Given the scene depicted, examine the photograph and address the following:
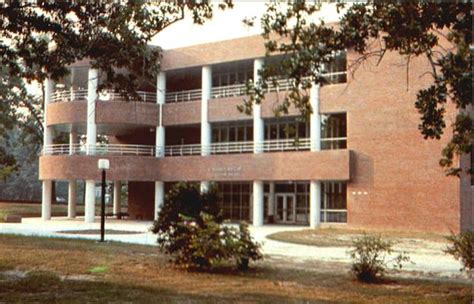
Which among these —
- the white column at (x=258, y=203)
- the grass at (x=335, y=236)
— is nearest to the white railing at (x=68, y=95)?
the white column at (x=258, y=203)

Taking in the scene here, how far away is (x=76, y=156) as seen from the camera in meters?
37.2

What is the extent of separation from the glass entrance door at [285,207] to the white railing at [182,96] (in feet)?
28.6

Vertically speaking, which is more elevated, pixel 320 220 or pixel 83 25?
pixel 83 25

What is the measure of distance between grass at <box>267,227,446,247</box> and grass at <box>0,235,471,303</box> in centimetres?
937

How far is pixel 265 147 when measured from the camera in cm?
3681

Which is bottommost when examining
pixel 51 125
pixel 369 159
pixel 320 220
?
pixel 320 220

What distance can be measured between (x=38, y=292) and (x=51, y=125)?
3165 cm

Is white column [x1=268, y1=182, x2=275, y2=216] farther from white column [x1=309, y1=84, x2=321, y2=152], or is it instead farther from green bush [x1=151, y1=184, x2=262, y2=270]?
green bush [x1=151, y1=184, x2=262, y2=270]

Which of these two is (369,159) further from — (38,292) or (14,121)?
(14,121)

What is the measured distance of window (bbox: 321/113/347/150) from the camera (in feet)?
111

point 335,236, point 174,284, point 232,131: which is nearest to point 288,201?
point 232,131

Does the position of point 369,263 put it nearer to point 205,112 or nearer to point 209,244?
point 209,244

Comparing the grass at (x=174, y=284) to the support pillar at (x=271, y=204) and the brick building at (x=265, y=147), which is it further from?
the support pillar at (x=271, y=204)

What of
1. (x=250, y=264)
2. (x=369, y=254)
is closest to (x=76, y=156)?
(x=250, y=264)
